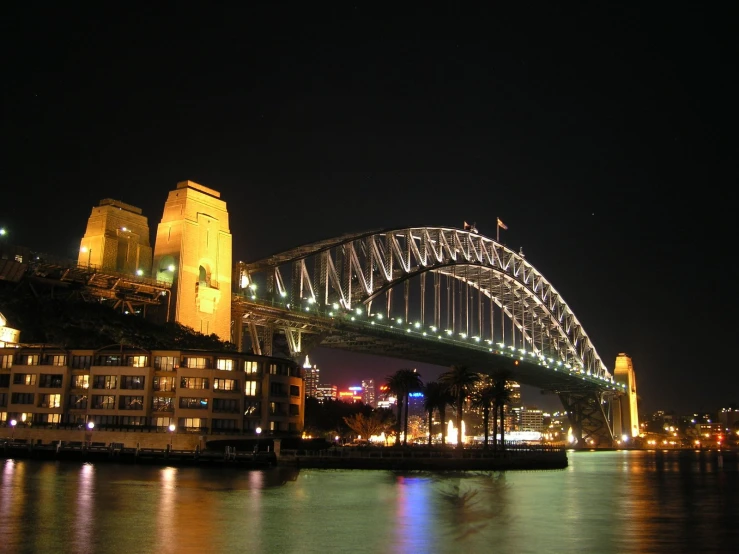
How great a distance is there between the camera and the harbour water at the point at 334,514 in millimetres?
28609

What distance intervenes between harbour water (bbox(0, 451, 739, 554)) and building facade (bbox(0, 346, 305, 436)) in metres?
16.9

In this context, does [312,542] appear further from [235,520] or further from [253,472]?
[253,472]

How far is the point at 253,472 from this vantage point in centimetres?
6191

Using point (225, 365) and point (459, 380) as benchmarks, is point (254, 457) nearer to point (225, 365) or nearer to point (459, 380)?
point (225, 365)

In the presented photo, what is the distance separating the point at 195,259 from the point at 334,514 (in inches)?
2302

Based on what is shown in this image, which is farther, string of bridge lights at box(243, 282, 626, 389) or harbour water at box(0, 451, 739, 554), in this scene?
string of bridge lights at box(243, 282, 626, 389)

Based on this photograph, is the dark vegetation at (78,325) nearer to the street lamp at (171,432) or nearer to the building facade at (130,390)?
the building facade at (130,390)

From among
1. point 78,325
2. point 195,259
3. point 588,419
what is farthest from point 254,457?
point 588,419

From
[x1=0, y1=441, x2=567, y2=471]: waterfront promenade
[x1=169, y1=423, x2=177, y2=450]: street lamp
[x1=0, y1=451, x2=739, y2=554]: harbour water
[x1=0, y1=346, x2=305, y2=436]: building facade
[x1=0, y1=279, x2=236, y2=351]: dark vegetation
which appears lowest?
[x1=0, y1=451, x2=739, y2=554]: harbour water

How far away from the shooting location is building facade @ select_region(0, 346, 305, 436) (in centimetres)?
7725

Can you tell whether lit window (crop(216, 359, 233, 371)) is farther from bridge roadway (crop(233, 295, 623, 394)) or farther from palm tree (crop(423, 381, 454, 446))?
palm tree (crop(423, 381, 454, 446))

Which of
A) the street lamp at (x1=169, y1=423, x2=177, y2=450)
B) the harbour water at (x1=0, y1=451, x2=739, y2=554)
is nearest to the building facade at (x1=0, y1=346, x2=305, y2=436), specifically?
the street lamp at (x1=169, y1=423, x2=177, y2=450)

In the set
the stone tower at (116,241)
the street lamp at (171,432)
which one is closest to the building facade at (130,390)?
the street lamp at (171,432)

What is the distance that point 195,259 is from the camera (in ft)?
298
